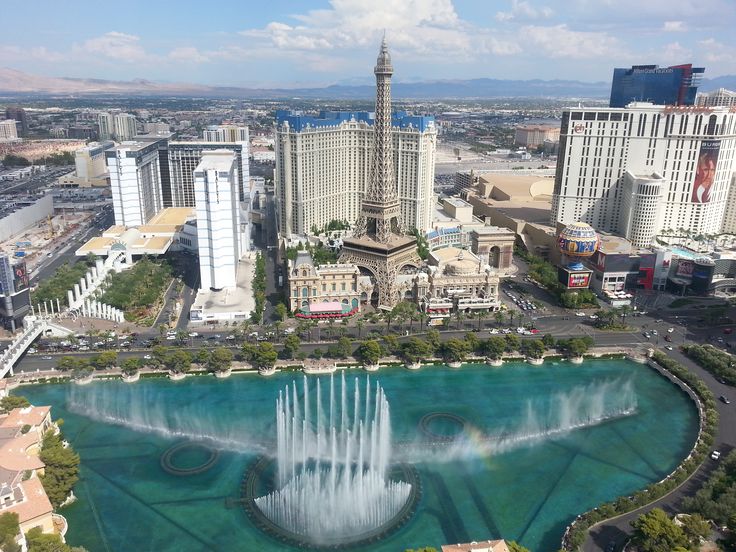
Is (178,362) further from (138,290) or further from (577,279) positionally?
(577,279)

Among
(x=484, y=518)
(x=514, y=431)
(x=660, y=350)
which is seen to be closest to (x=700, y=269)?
(x=660, y=350)

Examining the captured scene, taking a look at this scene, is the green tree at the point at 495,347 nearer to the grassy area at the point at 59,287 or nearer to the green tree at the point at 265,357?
the green tree at the point at 265,357

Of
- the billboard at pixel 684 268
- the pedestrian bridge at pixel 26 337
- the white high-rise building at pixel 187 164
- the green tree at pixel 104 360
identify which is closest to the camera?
the pedestrian bridge at pixel 26 337

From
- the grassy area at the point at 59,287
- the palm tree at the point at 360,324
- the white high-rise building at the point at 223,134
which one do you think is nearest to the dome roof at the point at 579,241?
the palm tree at the point at 360,324

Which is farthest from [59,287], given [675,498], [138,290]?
[675,498]

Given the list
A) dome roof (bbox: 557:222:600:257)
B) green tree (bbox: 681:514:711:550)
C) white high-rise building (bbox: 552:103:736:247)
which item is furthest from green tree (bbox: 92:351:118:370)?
white high-rise building (bbox: 552:103:736:247)

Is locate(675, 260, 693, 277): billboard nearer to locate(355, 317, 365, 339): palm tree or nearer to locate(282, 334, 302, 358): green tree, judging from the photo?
locate(355, 317, 365, 339): palm tree

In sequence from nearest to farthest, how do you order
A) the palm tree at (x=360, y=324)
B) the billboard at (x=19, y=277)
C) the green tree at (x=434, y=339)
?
the green tree at (x=434, y=339)
the billboard at (x=19, y=277)
the palm tree at (x=360, y=324)
